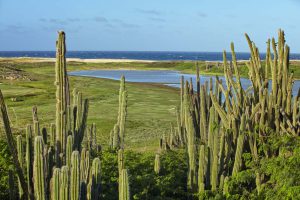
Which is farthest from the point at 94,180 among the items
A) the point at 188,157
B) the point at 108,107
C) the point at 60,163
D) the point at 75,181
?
the point at 108,107

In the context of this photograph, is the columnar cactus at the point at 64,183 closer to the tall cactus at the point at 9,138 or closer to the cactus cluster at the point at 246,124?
the tall cactus at the point at 9,138

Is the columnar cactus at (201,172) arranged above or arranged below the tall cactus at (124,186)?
below

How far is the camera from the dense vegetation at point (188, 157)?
9.48 metres

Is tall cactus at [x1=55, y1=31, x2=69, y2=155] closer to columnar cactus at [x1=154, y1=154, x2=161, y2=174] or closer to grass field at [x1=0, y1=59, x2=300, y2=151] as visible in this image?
columnar cactus at [x1=154, y1=154, x2=161, y2=174]

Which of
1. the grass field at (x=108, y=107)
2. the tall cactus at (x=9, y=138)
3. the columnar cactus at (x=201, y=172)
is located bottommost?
the grass field at (x=108, y=107)

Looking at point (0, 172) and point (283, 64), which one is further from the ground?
point (283, 64)

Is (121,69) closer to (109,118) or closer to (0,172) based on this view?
(109,118)

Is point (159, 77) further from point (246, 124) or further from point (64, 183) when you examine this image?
point (64, 183)

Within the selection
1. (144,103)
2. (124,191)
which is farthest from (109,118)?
(124,191)

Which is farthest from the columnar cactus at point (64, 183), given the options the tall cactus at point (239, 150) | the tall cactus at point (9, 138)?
the tall cactus at point (239, 150)

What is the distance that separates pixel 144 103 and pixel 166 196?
28.3 m

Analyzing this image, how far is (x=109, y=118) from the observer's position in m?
31.2

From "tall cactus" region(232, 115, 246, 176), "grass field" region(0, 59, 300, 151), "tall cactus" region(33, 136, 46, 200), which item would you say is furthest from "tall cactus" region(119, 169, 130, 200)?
"grass field" region(0, 59, 300, 151)

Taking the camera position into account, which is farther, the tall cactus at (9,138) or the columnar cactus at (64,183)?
the columnar cactus at (64,183)
